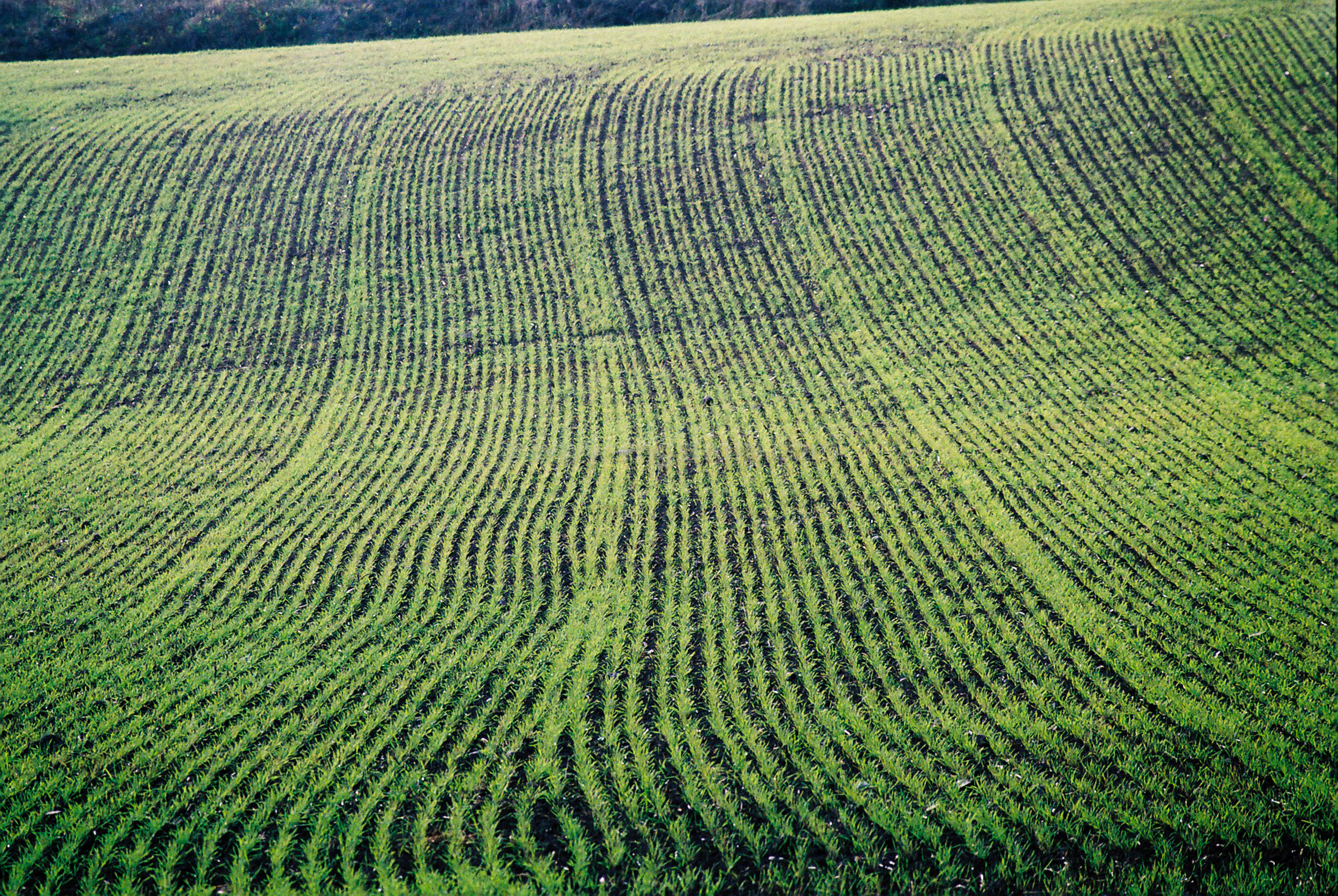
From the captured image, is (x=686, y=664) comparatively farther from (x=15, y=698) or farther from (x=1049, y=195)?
(x=1049, y=195)

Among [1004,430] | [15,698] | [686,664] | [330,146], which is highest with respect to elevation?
[330,146]

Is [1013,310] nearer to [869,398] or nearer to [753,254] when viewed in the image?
[869,398]

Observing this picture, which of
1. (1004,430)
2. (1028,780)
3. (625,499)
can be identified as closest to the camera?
(1028,780)

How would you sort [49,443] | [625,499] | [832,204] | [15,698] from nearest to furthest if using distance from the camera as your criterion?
[15,698] < [625,499] < [49,443] < [832,204]

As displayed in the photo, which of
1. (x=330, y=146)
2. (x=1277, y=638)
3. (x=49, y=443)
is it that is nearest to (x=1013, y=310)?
(x=1277, y=638)

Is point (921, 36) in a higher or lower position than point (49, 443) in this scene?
higher

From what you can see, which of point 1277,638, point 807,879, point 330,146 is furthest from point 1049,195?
point 330,146

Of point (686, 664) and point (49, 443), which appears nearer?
point (686, 664)
